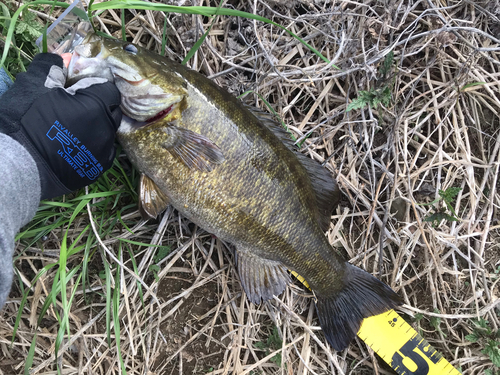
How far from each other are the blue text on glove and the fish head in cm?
35

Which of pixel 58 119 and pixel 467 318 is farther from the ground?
pixel 58 119

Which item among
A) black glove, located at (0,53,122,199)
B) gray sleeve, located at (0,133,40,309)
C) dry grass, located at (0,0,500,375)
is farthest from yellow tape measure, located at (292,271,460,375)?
gray sleeve, located at (0,133,40,309)

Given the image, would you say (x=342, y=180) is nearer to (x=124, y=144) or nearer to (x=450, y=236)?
(x=450, y=236)

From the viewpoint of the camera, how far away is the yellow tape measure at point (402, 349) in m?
2.59

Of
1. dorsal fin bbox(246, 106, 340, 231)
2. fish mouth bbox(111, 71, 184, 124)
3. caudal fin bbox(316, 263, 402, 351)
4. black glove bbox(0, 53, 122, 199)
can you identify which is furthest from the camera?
caudal fin bbox(316, 263, 402, 351)

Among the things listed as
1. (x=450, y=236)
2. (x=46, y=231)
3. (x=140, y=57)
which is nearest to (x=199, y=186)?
(x=140, y=57)

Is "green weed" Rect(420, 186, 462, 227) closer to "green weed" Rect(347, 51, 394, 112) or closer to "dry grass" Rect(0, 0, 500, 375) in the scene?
"dry grass" Rect(0, 0, 500, 375)

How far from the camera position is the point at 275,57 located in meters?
2.63

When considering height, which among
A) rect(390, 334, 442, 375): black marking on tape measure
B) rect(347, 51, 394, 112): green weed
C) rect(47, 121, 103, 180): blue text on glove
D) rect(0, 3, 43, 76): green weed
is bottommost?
rect(390, 334, 442, 375): black marking on tape measure

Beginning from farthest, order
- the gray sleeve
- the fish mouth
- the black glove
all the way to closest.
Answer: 1. the fish mouth
2. the black glove
3. the gray sleeve

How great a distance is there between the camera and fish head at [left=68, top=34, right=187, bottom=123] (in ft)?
6.41

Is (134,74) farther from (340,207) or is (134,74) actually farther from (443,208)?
(443,208)

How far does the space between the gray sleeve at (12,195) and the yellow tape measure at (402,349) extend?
1.86 meters

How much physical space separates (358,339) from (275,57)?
7.96ft
